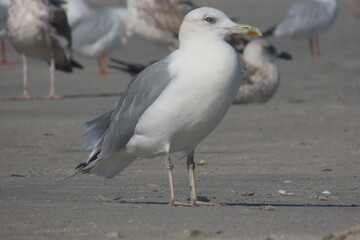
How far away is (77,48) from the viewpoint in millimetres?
18719

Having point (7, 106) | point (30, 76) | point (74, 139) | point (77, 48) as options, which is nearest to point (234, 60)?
point (74, 139)

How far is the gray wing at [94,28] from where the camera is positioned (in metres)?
18.6

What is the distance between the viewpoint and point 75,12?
20.8 m

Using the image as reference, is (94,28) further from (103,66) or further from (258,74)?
(258,74)

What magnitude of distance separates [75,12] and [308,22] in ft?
16.1

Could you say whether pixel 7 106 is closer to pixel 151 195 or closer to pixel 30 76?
pixel 30 76

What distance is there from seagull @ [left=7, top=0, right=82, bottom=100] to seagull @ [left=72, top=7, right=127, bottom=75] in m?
3.19

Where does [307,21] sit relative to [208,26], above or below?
below

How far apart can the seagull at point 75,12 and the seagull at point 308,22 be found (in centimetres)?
395

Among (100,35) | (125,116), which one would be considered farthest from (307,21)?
(125,116)

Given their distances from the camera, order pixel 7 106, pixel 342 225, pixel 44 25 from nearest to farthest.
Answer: pixel 342 225
pixel 7 106
pixel 44 25

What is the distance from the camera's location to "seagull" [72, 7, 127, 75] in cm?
1858

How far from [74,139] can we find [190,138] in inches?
160

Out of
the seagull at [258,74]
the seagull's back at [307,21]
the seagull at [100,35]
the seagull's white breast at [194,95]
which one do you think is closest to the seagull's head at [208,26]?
the seagull's white breast at [194,95]
